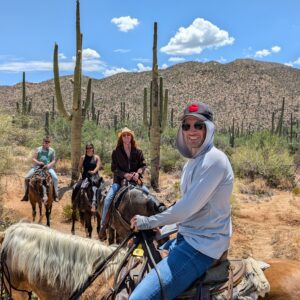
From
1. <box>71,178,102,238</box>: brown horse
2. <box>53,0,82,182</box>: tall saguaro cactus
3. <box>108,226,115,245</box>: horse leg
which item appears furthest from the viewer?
<box>53,0,82,182</box>: tall saguaro cactus

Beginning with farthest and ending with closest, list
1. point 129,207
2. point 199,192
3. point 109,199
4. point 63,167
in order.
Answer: point 63,167 < point 109,199 < point 129,207 < point 199,192

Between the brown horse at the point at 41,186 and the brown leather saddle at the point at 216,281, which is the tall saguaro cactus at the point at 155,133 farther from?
the brown leather saddle at the point at 216,281

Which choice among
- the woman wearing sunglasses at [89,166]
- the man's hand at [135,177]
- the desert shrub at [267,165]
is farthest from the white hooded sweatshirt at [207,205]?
the desert shrub at [267,165]

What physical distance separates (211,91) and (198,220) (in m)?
74.9

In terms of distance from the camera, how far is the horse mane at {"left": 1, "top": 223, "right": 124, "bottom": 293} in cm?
329

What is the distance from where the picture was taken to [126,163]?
8.21m

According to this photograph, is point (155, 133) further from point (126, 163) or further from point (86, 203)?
point (126, 163)

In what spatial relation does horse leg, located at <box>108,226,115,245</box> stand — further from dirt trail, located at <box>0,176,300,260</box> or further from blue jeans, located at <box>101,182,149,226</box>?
dirt trail, located at <box>0,176,300,260</box>

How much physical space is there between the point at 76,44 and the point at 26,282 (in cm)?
1409

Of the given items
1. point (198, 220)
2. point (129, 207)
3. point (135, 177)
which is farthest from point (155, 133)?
point (198, 220)

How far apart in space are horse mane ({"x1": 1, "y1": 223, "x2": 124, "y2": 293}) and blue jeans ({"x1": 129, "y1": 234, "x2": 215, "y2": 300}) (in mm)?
495

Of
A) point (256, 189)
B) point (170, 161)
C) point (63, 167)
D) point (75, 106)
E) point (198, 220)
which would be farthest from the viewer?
point (170, 161)

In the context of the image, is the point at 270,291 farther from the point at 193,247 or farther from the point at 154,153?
the point at 154,153

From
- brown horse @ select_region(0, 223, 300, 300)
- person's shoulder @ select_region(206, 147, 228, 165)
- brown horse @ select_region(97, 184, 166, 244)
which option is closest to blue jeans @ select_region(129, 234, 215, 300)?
brown horse @ select_region(0, 223, 300, 300)
